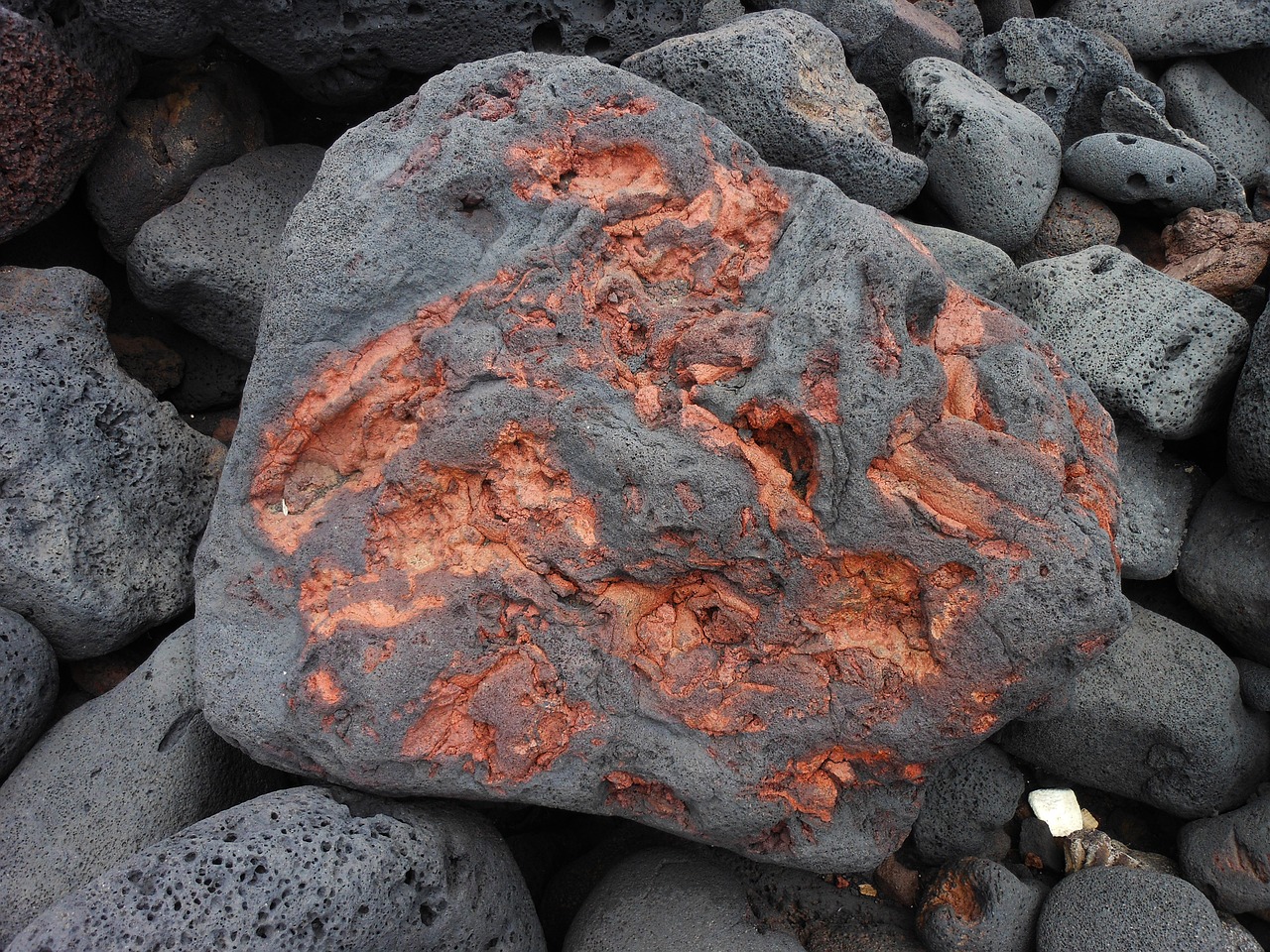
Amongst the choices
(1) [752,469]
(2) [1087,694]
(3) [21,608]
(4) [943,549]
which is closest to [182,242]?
(3) [21,608]

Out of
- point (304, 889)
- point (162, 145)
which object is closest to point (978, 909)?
point (304, 889)

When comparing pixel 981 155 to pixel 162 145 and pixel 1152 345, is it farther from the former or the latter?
pixel 162 145

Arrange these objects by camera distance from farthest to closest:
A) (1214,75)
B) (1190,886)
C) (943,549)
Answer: (1214,75), (1190,886), (943,549)

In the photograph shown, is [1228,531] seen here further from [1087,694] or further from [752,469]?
[752,469]

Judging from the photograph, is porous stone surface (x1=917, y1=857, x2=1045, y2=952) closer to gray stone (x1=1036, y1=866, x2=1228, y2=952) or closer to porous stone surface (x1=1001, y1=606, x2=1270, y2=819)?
gray stone (x1=1036, y1=866, x2=1228, y2=952)

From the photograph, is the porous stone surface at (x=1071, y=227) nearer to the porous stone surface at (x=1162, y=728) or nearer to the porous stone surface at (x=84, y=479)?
the porous stone surface at (x=1162, y=728)
